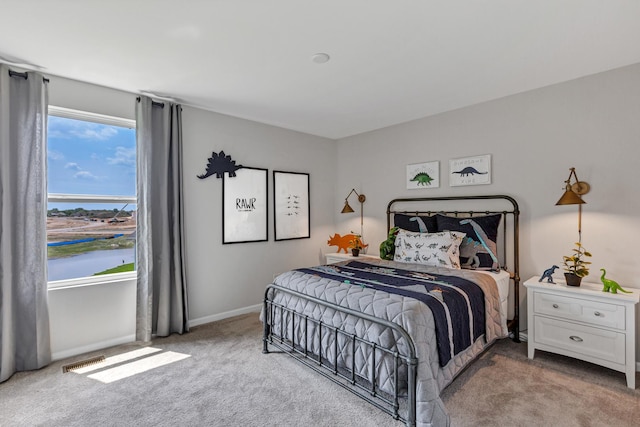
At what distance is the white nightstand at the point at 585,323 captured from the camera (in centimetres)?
233

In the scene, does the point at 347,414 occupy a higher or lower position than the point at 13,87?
lower

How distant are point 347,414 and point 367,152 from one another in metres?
3.57

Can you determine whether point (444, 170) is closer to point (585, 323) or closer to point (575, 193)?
point (575, 193)

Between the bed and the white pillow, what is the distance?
11mm

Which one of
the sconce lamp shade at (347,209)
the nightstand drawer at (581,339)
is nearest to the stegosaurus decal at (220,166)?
the sconce lamp shade at (347,209)

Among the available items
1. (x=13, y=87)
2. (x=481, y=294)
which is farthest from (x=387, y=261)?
(x=13, y=87)

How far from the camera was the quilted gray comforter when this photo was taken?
178 centimetres

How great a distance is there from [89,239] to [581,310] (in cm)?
450

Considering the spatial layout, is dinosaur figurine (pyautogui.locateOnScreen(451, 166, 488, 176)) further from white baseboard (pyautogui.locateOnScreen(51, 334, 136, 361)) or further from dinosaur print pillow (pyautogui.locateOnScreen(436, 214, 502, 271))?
white baseboard (pyautogui.locateOnScreen(51, 334, 136, 361))

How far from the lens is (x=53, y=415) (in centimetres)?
204

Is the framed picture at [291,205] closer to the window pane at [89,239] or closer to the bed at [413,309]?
the bed at [413,309]

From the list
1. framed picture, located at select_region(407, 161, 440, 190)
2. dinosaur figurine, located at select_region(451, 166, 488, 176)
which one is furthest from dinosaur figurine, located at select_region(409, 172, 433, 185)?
dinosaur figurine, located at select_region(451, 166, 488, 176)

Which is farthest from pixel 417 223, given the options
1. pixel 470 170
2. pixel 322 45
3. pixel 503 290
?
pixel 322 45

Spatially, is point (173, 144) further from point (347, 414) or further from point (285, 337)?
point (347, 414)
